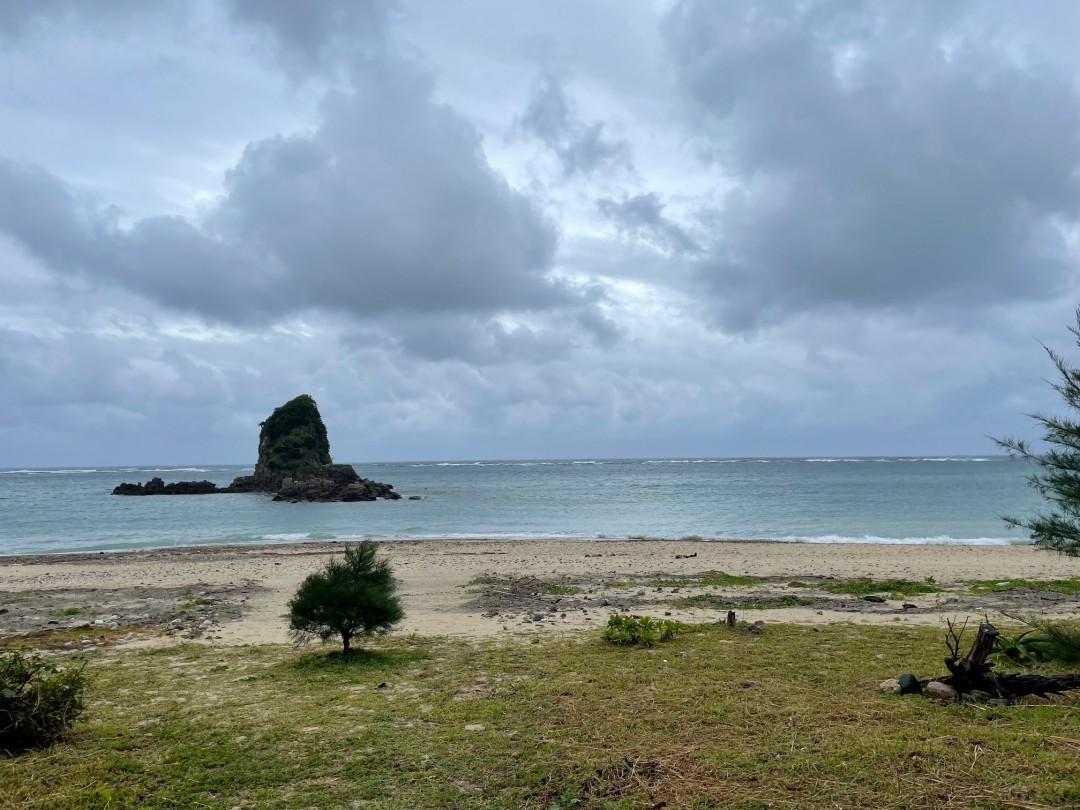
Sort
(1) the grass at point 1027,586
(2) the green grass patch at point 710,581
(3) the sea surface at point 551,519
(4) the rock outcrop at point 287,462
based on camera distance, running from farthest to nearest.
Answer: (4) the rock outcrop at point 287,462
(3) the sea surface at point 551,519
(2) the green grass patch at point 710,581
(1) the grass at point 1027,586

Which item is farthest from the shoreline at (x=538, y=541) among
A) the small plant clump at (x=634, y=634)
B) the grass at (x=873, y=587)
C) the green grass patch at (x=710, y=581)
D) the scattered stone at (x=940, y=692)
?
the scattered stone at (x=940, y=692)

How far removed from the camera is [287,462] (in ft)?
341

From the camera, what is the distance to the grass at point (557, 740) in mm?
4820

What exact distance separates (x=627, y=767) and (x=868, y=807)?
1.67 metres

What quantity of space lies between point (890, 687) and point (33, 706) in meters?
8.06

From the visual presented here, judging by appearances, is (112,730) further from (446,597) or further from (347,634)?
(446,597)

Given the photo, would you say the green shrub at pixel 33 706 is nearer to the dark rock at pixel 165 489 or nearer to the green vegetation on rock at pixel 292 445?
the green vegetation on rock at pixel 292 445

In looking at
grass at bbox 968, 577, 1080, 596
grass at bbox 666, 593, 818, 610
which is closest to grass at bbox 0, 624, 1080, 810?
grass at bbox 666, 593, 818, 610

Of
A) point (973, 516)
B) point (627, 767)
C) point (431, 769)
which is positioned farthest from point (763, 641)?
point (973, 516)

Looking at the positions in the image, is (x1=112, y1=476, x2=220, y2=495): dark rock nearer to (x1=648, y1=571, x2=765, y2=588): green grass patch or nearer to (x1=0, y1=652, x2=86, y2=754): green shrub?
(x1=648, y1=571, x2=765, y2=588): green grass patch

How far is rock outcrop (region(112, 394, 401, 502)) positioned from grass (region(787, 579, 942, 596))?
278ft

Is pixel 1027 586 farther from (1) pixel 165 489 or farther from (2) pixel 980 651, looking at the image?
(1) pixel 165 489

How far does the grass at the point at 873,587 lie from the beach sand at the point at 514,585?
0.44 meters

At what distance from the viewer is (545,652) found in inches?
383
